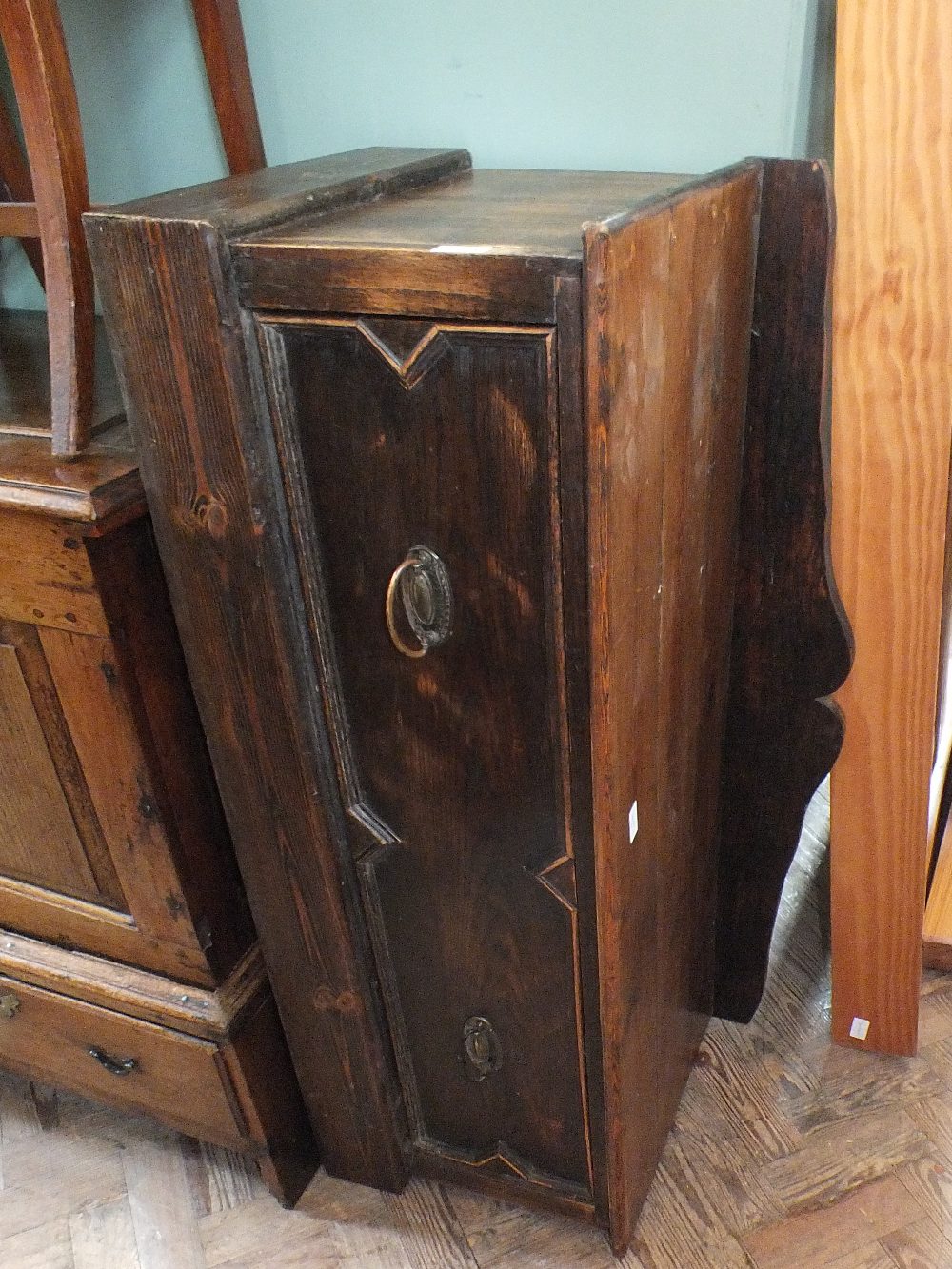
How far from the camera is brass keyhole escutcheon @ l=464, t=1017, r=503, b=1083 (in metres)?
1.14

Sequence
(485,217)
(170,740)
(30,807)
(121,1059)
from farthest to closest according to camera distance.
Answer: (121,1059)
(30,807)
(170,740)
(485,217)

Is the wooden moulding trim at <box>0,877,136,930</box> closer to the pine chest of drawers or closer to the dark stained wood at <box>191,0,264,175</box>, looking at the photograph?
the pine chest of drawers

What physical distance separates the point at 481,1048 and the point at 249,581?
0.57 m

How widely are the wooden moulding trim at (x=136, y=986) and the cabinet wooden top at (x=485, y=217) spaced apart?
81 centimetres

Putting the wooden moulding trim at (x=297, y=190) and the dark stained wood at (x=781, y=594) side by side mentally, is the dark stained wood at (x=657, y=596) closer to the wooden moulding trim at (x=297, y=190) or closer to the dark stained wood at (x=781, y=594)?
the dark stained wood at (x=781, y=594)

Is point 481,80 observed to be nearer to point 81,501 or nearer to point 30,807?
point 81,501

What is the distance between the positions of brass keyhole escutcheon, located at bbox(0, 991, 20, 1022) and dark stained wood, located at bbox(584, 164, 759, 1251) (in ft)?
2.42

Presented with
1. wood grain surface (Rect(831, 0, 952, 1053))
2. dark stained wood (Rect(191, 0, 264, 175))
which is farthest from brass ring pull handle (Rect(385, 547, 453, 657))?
dark stained wood (Rect(191, 0, 264, 175))

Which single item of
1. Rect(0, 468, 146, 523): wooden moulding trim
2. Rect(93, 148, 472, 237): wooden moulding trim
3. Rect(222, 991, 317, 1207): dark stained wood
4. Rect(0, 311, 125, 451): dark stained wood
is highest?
Rect(93, 148, 472, 237): wooden moulding trim

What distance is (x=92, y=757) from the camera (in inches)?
42.8

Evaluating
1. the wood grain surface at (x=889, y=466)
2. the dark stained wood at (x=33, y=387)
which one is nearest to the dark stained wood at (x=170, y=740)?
the dark stained wood at (x=33, y=387)

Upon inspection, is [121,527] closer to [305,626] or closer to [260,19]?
[305,626]

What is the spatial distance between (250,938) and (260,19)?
3.35 ft

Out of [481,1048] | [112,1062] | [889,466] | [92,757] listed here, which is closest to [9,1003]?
[112,1062]
